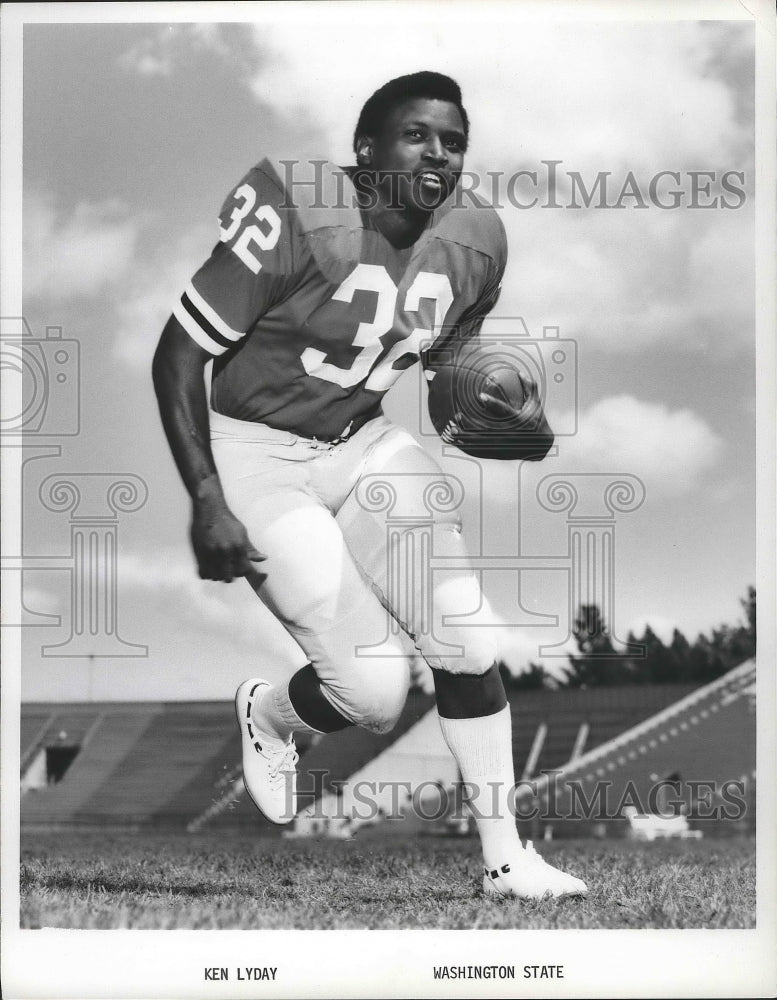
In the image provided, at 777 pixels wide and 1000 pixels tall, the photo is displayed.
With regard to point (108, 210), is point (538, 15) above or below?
above

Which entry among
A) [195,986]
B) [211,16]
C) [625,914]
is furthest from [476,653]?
[211,16]

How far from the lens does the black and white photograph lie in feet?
11.9

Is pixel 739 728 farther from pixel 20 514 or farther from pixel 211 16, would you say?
pixel 211 16

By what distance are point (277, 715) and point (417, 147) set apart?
1.65 metres

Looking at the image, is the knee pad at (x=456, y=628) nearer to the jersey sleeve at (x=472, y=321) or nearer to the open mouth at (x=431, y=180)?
the jersey sleeve at (x=472, y=321)

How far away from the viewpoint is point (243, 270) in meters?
3.60

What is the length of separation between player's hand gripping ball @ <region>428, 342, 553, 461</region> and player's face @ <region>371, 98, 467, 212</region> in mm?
468

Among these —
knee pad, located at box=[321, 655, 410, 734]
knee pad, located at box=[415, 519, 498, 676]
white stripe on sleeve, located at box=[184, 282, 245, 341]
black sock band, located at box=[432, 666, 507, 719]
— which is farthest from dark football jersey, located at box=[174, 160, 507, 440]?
black sock band, located at box=[432, 666, 507, 719]

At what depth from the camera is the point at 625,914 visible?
356 cm

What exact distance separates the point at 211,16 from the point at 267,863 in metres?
2.53

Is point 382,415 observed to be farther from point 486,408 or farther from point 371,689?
point 371,689

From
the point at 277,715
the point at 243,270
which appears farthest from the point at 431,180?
the point at 277,715

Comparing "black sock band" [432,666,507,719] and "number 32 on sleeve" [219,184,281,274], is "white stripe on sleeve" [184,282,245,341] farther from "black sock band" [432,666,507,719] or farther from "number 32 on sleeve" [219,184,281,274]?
"black sock band" [432,666,507,719]

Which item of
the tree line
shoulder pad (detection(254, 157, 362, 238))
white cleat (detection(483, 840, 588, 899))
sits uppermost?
shoulder pad (detection(254, 157, 362, 238))
